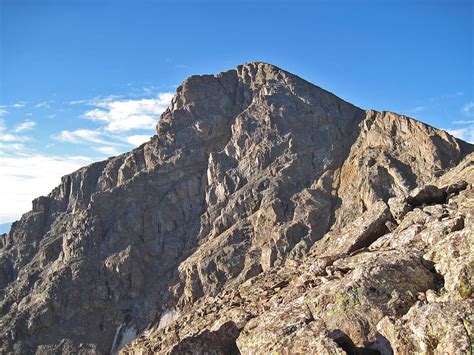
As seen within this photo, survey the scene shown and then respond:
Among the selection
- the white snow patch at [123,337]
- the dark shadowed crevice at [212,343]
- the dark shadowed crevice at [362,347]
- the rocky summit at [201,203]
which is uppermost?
the rocky summit at [201,203]

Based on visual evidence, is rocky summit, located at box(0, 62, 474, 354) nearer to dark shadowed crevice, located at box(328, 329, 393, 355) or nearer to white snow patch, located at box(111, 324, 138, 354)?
white snow patch, located at box(111, 324, 138, 354)

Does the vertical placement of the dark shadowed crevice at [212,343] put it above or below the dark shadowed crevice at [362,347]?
below

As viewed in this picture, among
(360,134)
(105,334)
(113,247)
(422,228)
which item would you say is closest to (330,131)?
(360,134)

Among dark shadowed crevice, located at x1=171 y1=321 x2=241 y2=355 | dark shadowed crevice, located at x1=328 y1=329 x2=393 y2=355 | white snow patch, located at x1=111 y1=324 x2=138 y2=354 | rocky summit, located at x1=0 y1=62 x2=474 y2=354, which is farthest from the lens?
rocky summit, located at x1=0 y1=62 x2=474 y2=354

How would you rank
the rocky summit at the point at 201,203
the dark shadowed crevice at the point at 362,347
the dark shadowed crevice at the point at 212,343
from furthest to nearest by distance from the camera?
the rocky summit at the point at 201,203
the dark shadowed crevice at the point at 212,343
the dark shadowed crevice at the point at 362,347

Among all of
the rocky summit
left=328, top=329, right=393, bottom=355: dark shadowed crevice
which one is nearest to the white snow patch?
the rocky summit

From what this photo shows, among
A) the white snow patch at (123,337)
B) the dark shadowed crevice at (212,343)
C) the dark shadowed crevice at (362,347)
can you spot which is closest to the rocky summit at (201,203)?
the white snow patch at (123,337)

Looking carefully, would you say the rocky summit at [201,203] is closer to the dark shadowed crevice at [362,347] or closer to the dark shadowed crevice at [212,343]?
the dark shadowed crevice at [212,343]

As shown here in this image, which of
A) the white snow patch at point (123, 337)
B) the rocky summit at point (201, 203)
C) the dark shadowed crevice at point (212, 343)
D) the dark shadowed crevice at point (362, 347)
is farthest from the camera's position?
the rocky summit at point (201, 203)

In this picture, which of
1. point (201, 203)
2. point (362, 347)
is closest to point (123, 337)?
point (201, 203)

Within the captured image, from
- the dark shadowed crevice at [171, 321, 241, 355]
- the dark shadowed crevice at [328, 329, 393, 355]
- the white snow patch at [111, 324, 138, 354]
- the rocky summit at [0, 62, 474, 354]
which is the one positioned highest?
the rocky summit at [0, 62, 474, 354]

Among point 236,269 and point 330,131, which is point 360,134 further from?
point 236,269

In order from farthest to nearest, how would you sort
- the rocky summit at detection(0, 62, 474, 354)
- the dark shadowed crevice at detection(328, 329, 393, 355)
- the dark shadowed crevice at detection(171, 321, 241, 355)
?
the rocky summit at detection(0, 62, 474, 354) → the dark shadowed crevice at detection(171, 321, 241, 355) → the dark shadowed crevice at detection(328, 329, 393, 355)

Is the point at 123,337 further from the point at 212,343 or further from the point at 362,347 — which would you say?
the point at 362,347
